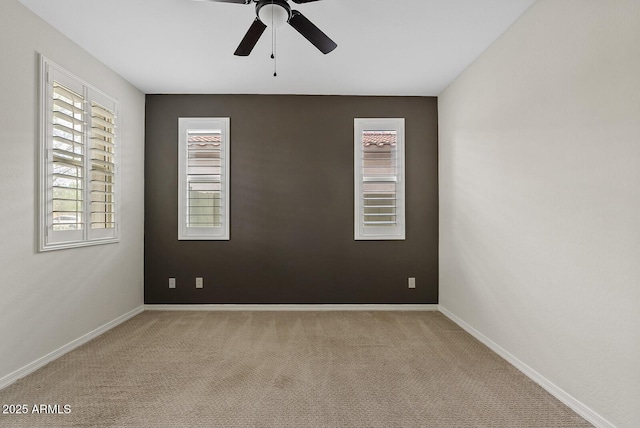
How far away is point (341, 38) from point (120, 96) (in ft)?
8.30

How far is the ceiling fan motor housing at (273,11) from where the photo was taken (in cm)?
225

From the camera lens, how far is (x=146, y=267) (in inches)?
181

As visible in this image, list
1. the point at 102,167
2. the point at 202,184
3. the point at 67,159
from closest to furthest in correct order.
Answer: the point at 67,159 → the point at 102,167 → the point at 202,184

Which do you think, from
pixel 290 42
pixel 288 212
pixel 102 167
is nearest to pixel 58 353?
pixel 102 167

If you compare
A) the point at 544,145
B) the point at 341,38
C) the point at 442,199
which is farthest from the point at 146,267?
the point at 544,145

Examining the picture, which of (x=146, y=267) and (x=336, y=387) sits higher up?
(x=146, y=267)

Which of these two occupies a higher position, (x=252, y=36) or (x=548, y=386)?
(x=252, y=36)

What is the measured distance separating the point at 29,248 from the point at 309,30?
2.60m

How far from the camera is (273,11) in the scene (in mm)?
2268

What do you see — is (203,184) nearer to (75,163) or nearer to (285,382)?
(75,163)

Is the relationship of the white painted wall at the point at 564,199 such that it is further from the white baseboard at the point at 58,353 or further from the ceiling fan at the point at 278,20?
the white baseboard at the point at 58,353

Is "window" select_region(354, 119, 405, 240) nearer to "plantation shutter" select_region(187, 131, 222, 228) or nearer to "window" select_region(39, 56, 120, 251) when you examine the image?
"plantation shutter" select_region(187, 131, 222, 228)

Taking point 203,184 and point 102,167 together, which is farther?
point 203,184

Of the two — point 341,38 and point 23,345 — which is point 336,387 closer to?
point 23,345
